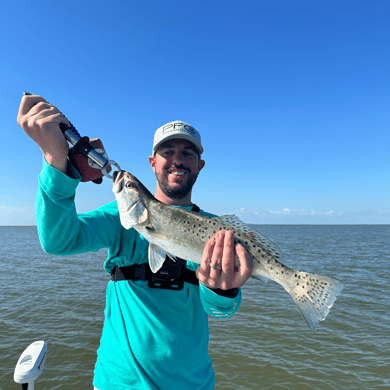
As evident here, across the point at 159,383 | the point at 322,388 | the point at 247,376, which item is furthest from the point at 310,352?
the point at 159,383

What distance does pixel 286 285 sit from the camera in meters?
3.24

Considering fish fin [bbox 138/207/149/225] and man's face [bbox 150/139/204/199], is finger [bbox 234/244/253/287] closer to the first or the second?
fish fin [bbox 138/207/149/225]

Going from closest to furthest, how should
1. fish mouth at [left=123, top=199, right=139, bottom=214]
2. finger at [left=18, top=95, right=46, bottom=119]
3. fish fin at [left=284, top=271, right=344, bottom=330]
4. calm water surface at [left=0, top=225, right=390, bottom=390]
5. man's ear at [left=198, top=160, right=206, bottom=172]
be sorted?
1. finger at [left=18, top=95, right=46, bottom=119]
2. fish fin at [left=284, top=271, right=344, bottom=330]
3. fish mouth at [left=123, top=199, right=139, bottom=214]
4. man's ear at [left=198, top=160, right=206, bottom=172]
5. calm water surface at [left=0, top=225, right=390, bottom=390]

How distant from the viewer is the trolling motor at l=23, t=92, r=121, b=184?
2.79 metres

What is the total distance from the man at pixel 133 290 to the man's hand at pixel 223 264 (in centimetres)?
1

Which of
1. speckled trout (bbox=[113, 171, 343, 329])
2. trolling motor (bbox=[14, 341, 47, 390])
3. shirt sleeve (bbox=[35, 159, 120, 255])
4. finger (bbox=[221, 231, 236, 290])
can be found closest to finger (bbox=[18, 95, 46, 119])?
shirt sleeve (bbox=[35, 159, 120, 255])

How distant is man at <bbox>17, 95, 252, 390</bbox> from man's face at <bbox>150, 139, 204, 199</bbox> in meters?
0.88

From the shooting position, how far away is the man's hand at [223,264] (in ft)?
9.95

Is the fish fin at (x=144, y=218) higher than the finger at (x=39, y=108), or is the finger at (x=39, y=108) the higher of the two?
the finger at (x=39, y=108)

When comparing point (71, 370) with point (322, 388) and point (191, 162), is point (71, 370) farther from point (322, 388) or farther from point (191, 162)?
point (191, 162)

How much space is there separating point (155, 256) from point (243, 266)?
3.49ft

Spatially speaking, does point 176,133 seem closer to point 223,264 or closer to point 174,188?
point 174,188

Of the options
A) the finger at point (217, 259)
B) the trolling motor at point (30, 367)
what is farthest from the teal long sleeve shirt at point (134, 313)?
the trolling motor at point (30, 367)

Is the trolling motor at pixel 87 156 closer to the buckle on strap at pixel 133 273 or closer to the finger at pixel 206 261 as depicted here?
the buckle on strap at pixel 133 273
